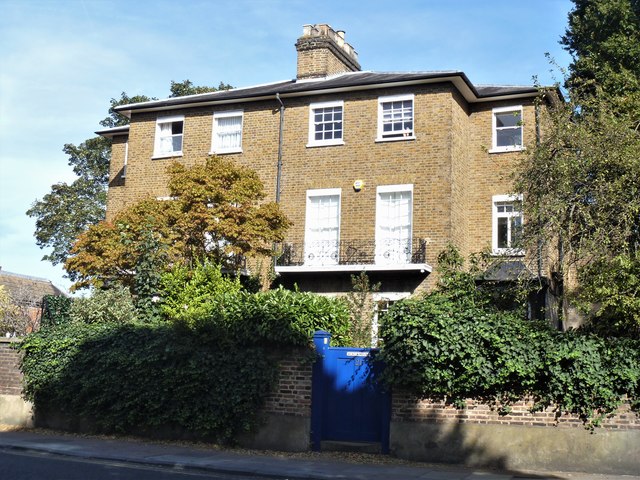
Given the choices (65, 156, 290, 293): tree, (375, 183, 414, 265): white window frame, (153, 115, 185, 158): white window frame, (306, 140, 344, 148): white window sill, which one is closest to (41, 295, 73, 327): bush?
(65, 156, 290, 293): tree

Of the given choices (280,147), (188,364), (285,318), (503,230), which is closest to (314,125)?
(280,147)

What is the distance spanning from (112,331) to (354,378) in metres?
5.76

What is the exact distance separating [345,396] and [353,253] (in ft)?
31.3

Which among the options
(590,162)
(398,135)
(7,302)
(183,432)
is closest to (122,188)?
(7,302)

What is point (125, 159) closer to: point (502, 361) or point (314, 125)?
point (314, 125)

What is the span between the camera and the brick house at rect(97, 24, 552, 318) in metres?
23.8

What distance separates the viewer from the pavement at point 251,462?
12.7 metres

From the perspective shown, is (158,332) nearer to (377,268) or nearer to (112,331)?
(112,331)

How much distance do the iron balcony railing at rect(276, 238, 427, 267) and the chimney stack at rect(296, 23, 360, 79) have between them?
657cm

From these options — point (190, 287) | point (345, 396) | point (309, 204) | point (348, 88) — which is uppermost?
point (348, 88)

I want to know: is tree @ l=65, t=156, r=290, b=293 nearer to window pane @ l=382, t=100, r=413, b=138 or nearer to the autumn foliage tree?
window pane @ l=382, t=100, r=413, b=138

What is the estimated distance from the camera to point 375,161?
81.3 ft

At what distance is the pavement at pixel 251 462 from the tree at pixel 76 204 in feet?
91.8

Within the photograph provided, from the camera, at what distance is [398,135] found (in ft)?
81.4
